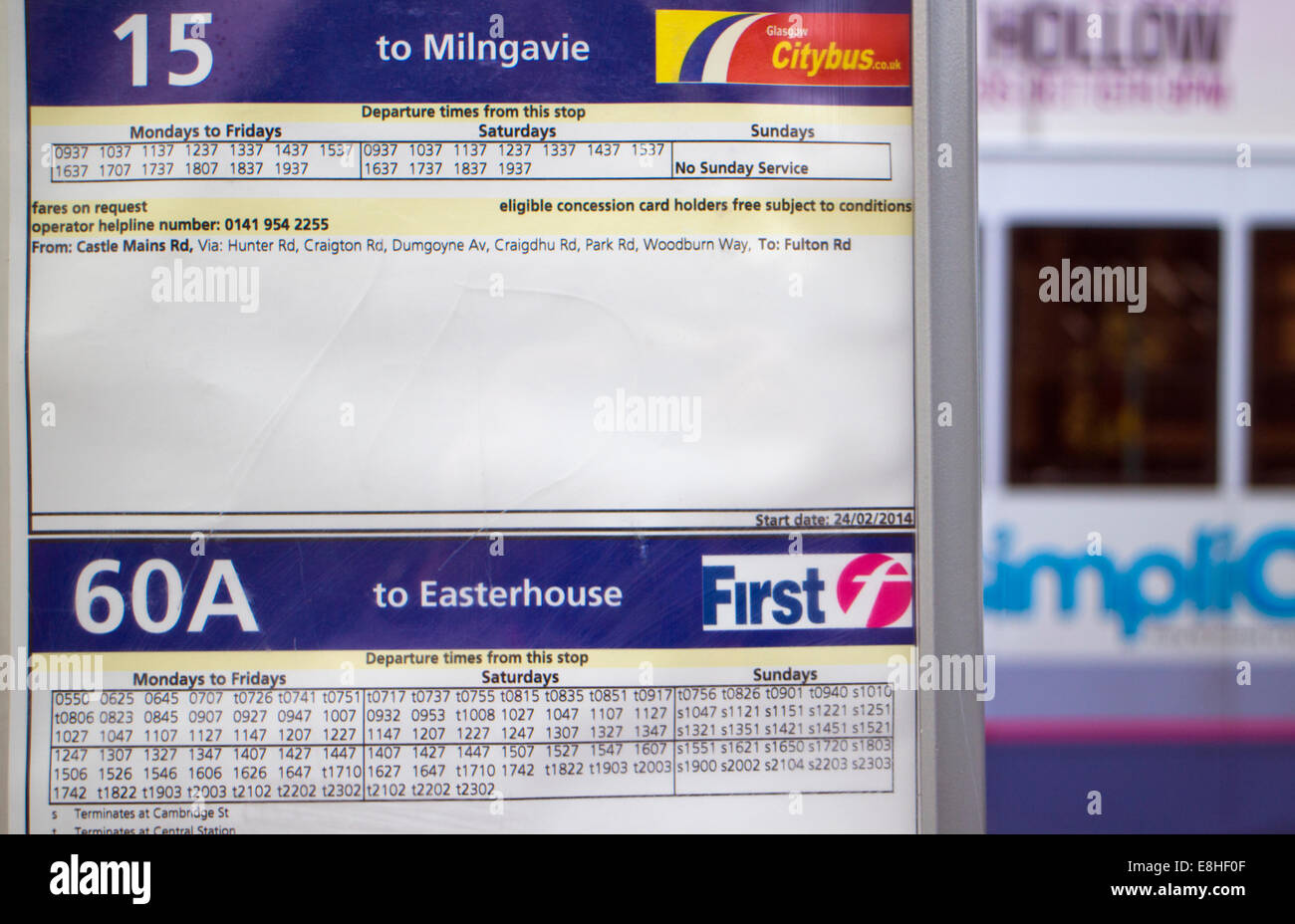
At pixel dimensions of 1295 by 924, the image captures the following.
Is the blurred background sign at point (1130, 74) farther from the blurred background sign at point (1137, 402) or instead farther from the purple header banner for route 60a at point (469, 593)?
the purple header banner for route 60a at point (469, 593)

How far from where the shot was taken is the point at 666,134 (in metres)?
1.40

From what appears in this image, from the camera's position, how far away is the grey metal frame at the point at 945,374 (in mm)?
1383

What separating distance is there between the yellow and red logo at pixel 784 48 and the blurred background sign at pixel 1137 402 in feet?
10.0

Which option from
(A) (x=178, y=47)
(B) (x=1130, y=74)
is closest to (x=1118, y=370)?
(B) (x=1130, y=74)

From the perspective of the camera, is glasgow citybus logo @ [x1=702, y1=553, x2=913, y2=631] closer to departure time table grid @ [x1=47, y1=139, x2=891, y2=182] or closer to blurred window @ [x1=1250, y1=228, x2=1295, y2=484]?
departure time table grid @ [x1=47, y1=139, x2=891, y2=182]

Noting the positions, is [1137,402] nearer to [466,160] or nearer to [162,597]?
[466,160]

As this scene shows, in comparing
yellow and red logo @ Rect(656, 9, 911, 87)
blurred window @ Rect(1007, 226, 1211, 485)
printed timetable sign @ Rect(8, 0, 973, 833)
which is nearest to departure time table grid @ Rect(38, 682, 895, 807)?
printed timetable sign @ Rect(8, 0, 973, 833)

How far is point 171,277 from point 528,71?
57 centimetres

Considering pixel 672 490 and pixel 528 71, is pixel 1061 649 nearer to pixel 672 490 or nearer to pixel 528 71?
pixel 672 490

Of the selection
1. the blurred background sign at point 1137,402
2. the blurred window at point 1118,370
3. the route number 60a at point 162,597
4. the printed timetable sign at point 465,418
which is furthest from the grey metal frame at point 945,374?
the blurred window at point 1118,370

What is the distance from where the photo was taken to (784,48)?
139 cm

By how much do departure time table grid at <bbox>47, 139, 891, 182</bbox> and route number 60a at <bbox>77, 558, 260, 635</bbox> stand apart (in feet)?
1.76

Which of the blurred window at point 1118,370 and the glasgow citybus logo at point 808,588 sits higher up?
the blurred window at point 1118,370

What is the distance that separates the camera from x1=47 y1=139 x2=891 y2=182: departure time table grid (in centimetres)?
139
